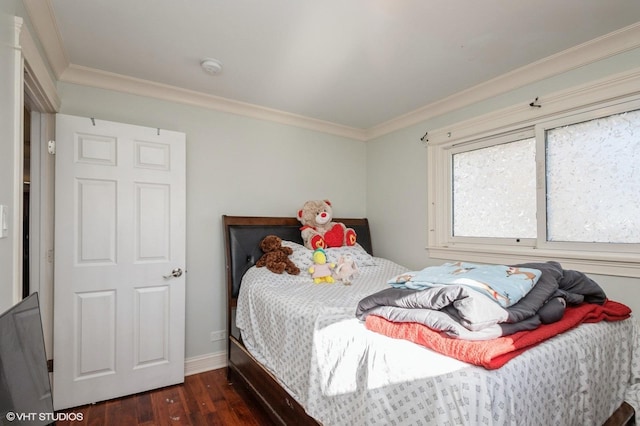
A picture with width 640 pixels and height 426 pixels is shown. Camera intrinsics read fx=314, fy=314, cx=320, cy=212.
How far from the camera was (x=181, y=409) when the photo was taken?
214 cm

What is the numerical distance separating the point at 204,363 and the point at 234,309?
57 centimetres

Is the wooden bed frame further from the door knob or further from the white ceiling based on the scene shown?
the white ceiling

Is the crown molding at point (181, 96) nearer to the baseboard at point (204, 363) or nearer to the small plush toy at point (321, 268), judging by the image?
the small plush toy at point (321, 268)

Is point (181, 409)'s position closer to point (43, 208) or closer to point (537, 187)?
point (43, 208)

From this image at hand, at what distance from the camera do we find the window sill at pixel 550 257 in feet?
6.15

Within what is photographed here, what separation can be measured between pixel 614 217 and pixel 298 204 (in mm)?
2454

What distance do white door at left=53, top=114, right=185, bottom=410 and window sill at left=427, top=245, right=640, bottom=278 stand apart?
7.64 feet

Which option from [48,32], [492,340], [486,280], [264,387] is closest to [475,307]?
[492,340]

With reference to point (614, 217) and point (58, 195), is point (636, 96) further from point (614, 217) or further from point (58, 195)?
point (58, 195)

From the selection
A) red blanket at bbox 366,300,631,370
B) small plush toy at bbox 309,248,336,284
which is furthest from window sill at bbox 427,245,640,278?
small plush toy at bbox 309,248,336,284

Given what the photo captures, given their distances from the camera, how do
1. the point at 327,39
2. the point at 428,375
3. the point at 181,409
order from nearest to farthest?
1. the point at 428,375
2. the point at 327,39
3. the point at 181,409

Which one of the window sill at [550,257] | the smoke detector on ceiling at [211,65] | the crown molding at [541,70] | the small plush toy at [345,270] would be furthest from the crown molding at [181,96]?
the window sill at [550,257]

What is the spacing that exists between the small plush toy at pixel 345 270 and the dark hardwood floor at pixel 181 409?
1.06 m

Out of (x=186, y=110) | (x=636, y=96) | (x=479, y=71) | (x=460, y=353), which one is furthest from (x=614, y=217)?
(x=186, y=110)
